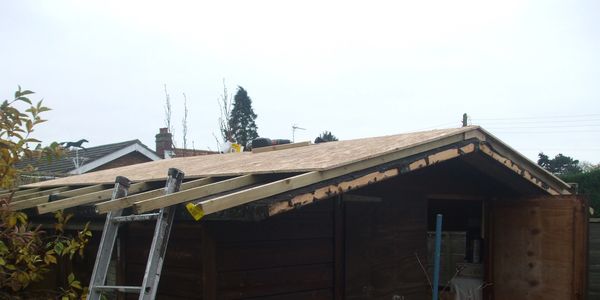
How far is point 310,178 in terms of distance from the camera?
13.8 ft

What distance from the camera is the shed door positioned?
239 inches

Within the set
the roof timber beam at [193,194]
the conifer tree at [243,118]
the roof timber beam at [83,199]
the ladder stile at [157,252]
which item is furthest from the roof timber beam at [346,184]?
the conifer tree at [243,118]

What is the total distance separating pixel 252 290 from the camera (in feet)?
17.3

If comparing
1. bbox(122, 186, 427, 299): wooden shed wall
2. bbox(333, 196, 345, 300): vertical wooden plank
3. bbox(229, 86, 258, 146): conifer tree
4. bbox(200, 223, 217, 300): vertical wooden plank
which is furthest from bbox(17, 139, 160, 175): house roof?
bbox(200, 223, 217, 300): vertical wooden plank

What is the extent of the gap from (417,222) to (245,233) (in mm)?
2524

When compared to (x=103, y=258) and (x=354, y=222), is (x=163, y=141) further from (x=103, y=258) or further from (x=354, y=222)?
(x=103, y=258)

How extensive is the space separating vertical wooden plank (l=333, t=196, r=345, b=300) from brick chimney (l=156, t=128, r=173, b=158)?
19612 millimetres

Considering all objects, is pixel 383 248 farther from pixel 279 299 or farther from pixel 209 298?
pixel 209 298

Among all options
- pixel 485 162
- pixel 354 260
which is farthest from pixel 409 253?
pixel 485 162

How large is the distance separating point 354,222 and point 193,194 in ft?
8.77

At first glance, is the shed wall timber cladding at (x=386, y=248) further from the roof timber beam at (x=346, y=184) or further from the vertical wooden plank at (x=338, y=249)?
the roof timber beam at (x=346, y=184)

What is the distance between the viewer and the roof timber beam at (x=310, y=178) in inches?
140

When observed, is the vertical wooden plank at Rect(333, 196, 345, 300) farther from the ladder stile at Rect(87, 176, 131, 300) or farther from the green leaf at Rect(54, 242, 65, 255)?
the green leaf at Rect(54, 242, 65, 255)

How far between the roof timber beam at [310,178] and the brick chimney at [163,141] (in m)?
20.7
